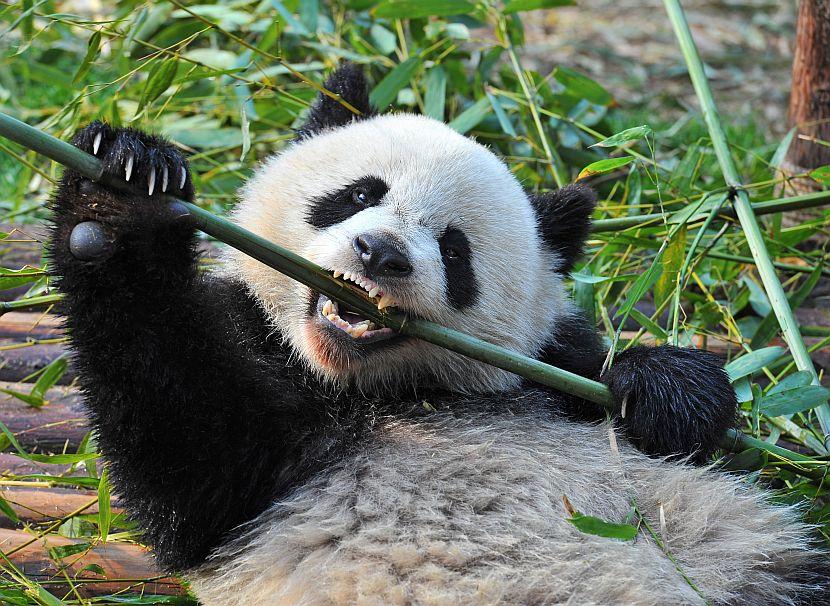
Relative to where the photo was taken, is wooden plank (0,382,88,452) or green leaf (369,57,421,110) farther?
green leaf (369,57,421,110)

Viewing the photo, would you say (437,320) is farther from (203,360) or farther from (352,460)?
(203,360)

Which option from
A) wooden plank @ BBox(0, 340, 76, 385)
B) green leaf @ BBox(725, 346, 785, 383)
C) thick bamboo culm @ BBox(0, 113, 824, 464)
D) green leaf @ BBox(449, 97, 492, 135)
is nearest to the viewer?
thick bamboo culm @ BBox(0, 113, 824, 464)

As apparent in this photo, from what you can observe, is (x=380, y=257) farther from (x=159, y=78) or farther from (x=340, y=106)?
(x=159, y=78)

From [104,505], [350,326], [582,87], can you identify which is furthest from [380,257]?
[582,87]

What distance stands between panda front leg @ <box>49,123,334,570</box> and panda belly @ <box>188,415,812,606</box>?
0.58 feet

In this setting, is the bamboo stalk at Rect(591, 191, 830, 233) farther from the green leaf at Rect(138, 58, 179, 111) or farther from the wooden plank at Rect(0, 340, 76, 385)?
the wooden plank at Rect(0, 340, 76, 385)

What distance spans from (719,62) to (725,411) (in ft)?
22.0

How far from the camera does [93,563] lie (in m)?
3.02

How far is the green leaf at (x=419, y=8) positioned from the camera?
4.21m

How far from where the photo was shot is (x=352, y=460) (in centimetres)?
268

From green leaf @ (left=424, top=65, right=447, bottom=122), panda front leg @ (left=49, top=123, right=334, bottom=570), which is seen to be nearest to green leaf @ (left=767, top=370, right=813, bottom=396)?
panda front leg @ (left=49, top=123, right=334, bottom=570)

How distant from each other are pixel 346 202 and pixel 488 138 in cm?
248

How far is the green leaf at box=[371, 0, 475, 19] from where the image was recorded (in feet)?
13.8

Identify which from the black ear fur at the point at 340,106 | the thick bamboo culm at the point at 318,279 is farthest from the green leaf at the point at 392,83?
the thick bamboo culm at the point at 318,279
